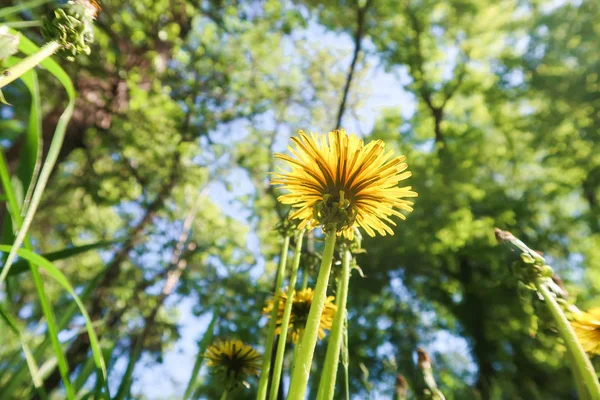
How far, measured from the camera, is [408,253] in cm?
722

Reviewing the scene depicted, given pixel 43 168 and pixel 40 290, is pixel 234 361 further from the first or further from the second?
pixel 43 168

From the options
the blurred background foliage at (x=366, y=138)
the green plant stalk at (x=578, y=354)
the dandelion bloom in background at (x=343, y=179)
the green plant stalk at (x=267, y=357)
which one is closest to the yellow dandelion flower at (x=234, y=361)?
the green plant stalk at (x=267, y=357)

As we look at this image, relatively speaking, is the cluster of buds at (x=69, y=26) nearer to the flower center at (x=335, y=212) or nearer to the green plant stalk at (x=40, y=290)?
the green plant stalk at (x=40, y=290)

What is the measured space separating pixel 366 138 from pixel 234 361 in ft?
25.0

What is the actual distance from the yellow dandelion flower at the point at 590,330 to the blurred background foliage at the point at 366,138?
15.6 feet

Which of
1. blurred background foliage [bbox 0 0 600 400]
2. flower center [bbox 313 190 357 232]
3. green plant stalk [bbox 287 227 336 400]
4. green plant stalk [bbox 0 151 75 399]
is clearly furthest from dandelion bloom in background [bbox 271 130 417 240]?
blurred background foliage [bbox 0 0 600 400]

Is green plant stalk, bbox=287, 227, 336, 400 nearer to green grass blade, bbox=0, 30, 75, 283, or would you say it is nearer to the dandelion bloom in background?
the dandelion bloom in background

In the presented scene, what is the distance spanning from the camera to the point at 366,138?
8328 mm

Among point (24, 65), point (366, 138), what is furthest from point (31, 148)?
point (366, 138)

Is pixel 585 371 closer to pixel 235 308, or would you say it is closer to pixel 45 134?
pixel 45 134

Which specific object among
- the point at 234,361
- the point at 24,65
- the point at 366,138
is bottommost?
the point at 234,361

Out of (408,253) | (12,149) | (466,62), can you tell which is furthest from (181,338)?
(466,62)

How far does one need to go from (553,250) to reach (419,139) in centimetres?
426

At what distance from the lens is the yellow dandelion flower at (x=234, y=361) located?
1125mm
